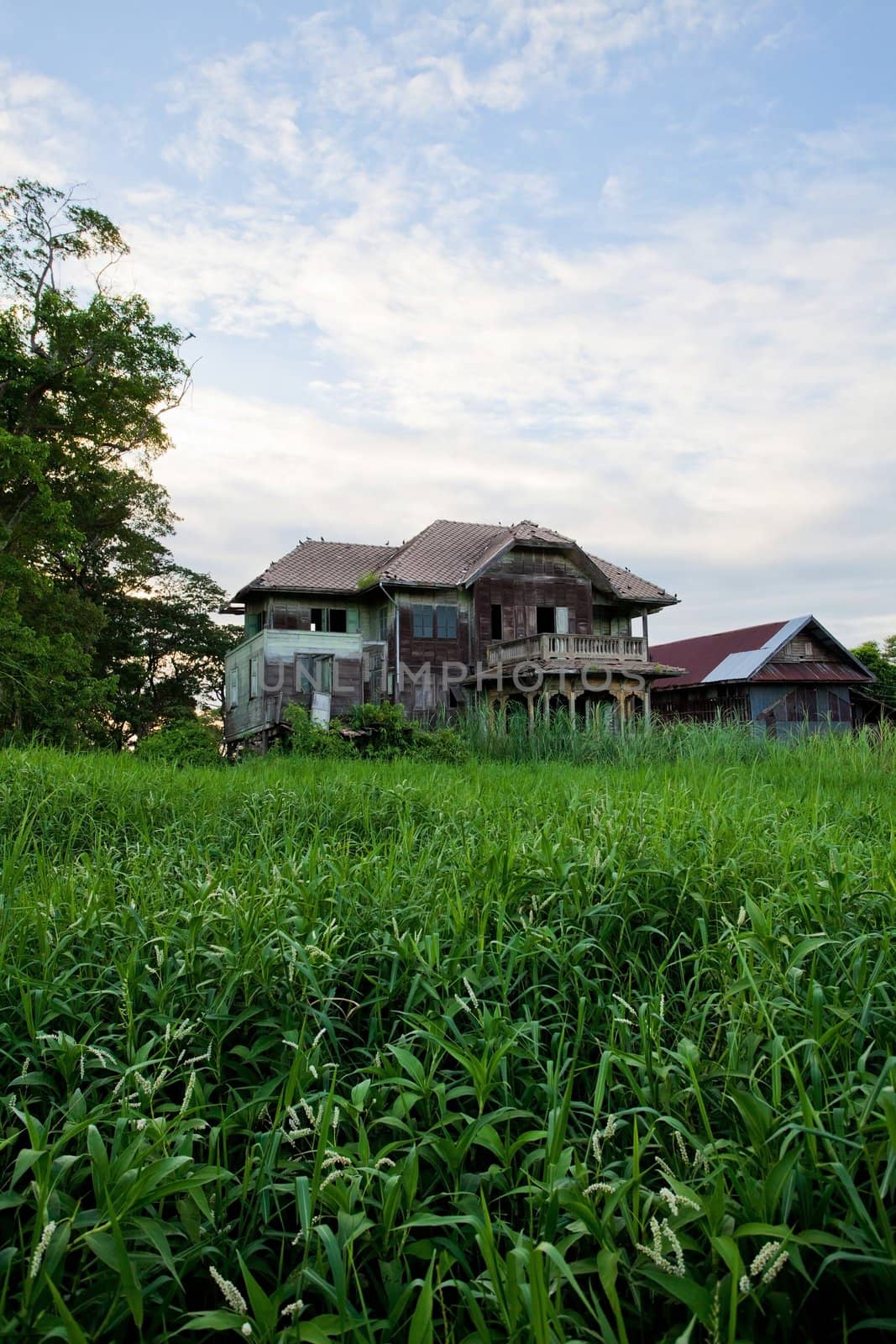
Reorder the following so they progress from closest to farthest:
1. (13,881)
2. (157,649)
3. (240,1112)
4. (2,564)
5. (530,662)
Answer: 1. (240,1112)
2. (13,881)
3. (2,564)
4. (530,662)
5. (157,649)

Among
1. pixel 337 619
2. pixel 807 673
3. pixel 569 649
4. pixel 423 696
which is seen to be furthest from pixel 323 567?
pixel 807 673

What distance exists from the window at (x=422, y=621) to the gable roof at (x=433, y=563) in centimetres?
71

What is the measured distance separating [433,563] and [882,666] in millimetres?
22387

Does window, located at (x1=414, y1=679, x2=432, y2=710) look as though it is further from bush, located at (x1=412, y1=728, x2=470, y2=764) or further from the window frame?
bush, located at (x1=412, y1=728, x2=470, y2=764)

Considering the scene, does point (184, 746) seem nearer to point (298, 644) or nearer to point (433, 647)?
point (298, 644)

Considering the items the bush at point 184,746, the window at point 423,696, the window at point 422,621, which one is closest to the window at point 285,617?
the window at point 422,621

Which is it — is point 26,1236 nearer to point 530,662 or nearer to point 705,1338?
point 705,1338

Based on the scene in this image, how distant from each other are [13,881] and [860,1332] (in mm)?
4104

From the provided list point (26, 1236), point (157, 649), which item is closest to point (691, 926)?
point (26, 1236)

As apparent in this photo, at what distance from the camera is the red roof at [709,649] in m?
32.7

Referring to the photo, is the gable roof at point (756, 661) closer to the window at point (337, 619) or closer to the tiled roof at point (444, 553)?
the tiled roof at point (444, 553)

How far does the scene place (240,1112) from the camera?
9.18 ft

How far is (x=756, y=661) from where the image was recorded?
31297 millimetres

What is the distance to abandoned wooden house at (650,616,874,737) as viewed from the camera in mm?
31500
